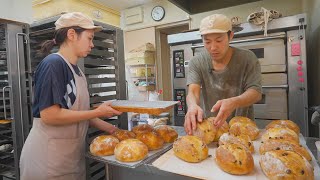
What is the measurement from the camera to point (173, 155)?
109 cm

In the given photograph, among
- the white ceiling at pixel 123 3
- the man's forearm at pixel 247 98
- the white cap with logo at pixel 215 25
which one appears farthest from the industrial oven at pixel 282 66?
the white ceiling at pixel 123 3

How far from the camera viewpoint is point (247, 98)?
1397 mm

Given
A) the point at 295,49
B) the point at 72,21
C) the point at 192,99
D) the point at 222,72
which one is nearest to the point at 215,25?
the point at 222,72

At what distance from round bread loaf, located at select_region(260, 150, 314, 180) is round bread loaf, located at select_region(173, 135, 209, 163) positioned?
256mm

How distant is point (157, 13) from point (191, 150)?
11.5 ft

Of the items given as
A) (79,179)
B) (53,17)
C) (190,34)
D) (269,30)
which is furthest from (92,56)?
(269,30)

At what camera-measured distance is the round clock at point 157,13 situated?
4.03 metres

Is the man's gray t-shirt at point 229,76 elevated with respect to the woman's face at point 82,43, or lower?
lower

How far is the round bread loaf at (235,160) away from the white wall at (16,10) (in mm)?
3578

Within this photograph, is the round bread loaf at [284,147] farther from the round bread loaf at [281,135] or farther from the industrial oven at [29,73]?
the industrial oven at [29,73]

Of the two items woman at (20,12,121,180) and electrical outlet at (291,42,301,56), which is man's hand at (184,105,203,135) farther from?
electrical outlet at (291,42,301,56)

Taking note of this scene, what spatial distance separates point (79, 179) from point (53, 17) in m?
1.23

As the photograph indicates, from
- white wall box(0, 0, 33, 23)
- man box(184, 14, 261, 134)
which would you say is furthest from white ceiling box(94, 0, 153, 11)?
man box(184, 14, 261, 134)

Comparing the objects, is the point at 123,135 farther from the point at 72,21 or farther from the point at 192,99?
the point at 72,21
